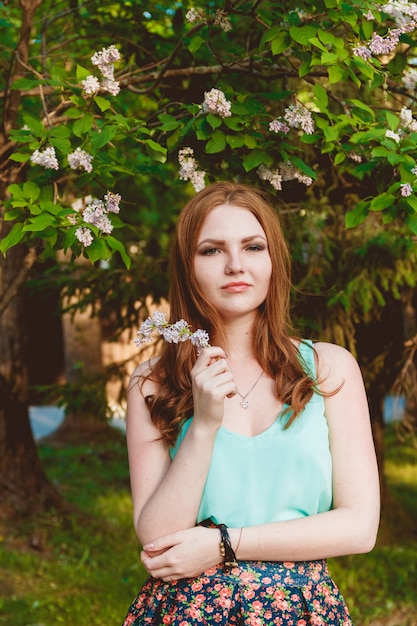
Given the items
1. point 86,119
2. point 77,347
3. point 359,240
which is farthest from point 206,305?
point 77,347

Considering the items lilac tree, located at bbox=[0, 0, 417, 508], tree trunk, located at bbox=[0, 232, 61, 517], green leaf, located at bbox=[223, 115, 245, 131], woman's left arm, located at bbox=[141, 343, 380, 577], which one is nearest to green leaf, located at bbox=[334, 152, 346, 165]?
lilac tree, located at bbox=[0, 0, 417, 508]

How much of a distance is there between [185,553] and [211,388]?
461 millimetres

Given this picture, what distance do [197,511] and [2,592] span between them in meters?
3.25

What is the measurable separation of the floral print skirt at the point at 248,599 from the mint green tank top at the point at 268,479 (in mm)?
143

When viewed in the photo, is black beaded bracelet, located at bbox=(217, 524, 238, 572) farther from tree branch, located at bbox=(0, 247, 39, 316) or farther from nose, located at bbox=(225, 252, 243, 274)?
tree branch, located at bbox=(0, 247, 39, 316)

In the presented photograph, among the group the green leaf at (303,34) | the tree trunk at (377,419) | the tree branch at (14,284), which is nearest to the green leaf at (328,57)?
the green leaf at (303,34)

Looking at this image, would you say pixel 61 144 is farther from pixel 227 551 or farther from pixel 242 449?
pixel 227 551

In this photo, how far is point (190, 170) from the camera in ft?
9.30

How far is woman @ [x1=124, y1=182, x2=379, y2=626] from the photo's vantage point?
79.4 inches

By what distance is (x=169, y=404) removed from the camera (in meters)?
2.23

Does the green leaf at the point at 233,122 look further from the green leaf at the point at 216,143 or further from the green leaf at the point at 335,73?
the green leaf at the point at 335,73

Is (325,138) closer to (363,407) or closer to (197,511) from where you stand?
(363,407)

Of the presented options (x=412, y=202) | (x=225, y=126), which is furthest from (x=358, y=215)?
(x=225, y=126)

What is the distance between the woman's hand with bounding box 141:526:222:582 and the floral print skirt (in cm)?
7
